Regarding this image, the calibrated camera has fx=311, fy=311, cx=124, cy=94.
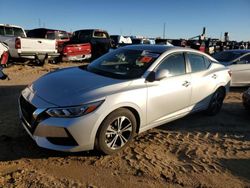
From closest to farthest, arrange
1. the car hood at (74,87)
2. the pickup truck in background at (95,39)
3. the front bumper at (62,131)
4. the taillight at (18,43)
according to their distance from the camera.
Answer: the front bumper at (62,131)
the car hood at (74,87)
the taillight at (18,43)
the pickup truck in background at (95,39)

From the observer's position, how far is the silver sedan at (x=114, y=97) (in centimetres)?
407

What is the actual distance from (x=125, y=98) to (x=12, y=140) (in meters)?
1.90

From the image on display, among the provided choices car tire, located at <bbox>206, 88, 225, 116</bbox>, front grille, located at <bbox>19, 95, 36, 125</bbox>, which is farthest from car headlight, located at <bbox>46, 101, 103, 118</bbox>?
car tire, located at <bbox>206, 88, 225, 116</bbox>

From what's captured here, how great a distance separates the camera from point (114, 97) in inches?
171

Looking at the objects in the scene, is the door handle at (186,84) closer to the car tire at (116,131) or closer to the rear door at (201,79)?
the rear door at (201,79)

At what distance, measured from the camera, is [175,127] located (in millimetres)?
6059

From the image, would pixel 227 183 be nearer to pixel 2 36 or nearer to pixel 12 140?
pixel 12 140

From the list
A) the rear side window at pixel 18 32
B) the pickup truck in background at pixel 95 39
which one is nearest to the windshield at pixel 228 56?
the rear side window at pixel 18 32

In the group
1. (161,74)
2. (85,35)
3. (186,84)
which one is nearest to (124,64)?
(161,74)

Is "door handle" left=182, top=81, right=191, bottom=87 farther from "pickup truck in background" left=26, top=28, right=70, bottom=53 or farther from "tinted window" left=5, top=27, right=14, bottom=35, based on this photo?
"pickup truck in background" left=26, top=28, right=70, bottom=53

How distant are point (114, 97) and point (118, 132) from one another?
556 millimetres

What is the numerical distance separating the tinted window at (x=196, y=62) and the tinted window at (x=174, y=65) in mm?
297

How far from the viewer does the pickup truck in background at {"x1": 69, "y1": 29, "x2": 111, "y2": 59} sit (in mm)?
19625

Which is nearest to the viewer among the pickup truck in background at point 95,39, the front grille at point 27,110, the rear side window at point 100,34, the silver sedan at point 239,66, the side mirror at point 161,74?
the front grille at point 27,110
